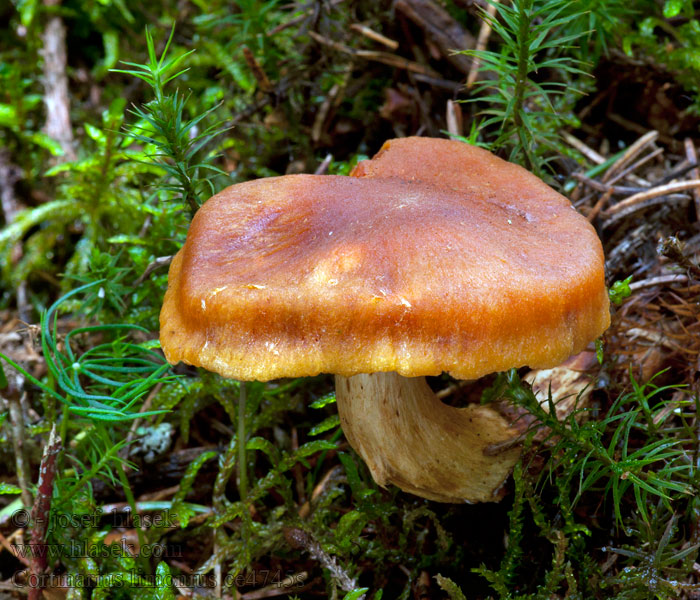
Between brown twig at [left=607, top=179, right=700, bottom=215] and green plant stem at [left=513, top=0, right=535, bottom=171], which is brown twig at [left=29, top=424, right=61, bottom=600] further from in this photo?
brown twig at [left=607, top=179, right=700, bottom=215]

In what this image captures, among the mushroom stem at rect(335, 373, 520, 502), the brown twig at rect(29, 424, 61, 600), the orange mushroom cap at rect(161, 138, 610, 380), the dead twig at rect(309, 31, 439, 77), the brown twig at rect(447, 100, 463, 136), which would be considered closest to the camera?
the orange mushroom cap at rect(161, 138, 610, 380)

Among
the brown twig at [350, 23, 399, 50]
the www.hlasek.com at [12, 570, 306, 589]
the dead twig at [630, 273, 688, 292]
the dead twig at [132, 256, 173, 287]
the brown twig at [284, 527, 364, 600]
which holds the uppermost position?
the brown twig at [350, 23, 399, 50]

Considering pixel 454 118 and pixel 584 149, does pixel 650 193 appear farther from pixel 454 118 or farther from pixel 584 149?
pixel 454 118

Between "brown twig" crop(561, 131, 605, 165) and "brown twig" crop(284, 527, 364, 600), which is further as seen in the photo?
"brown twig" crop(561, 131, 605, 165)

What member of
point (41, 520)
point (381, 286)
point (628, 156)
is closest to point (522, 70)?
point (628, 156)

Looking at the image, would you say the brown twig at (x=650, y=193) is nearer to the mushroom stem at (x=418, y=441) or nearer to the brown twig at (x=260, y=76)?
the mushroom stem at (x=418, y=441)

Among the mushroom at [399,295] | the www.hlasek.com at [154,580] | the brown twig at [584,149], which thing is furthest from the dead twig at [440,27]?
the www.hlasek.com at [154,580]

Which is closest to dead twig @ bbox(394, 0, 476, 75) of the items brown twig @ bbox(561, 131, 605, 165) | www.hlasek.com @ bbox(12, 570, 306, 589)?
brown twig @ bbox(561, 131, 605, 165)
